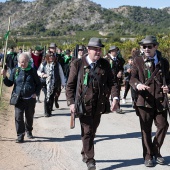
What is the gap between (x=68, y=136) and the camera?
8.77 meters

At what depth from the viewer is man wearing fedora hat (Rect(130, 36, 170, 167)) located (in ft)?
20.5

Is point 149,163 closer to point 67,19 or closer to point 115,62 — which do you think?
point 115,62

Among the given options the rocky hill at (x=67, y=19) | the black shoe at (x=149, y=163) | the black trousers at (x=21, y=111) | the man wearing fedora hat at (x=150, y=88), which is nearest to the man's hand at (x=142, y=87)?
the man wearing fedora hat at (x=150, y=88)

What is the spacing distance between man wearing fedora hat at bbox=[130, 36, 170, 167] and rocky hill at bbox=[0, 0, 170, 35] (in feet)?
470

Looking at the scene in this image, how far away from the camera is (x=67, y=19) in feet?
573

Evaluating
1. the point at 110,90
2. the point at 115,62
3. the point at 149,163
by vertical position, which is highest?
the point at 115,62

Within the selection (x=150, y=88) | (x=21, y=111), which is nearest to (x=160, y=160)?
(x=150, y=88)

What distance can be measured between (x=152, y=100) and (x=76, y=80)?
4.00ft

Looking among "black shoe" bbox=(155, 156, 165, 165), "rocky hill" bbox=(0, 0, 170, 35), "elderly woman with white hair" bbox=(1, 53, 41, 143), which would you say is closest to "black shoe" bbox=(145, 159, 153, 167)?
"black shoe" bbox=(155, 156, 165, 165)

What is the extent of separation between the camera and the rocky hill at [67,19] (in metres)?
160

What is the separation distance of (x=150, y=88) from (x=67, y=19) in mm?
170757

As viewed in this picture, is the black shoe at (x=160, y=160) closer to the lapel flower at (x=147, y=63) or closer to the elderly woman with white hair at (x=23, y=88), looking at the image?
the lapel flower at (x=147, y=63)

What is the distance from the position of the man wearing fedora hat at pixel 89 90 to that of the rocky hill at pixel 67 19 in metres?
143

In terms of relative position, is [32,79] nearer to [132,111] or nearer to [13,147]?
[13,147]
